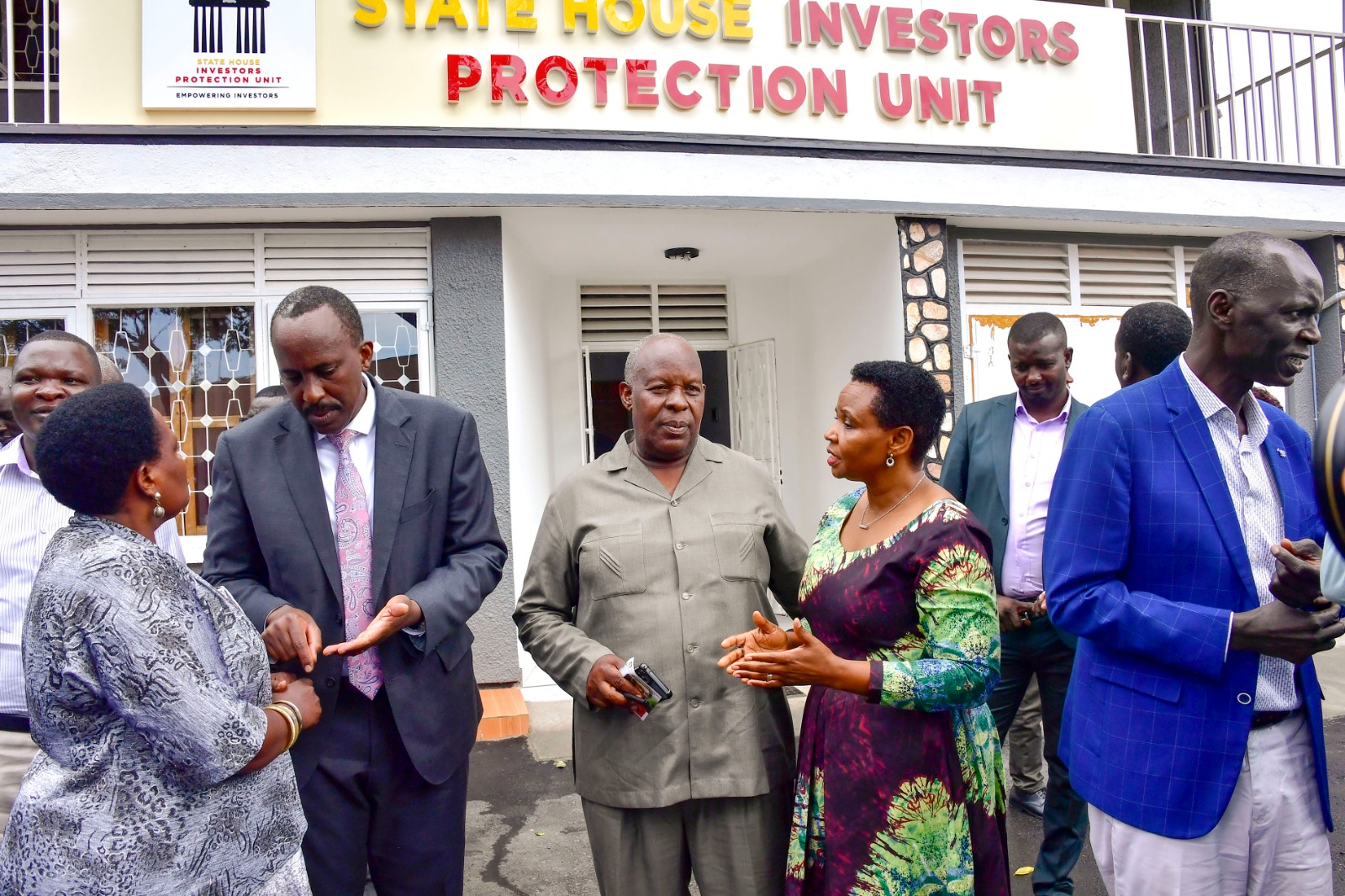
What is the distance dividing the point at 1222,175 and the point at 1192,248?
2.22 ft

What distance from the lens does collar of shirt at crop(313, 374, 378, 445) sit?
2.47m

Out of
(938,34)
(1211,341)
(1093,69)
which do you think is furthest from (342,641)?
(1093,69)

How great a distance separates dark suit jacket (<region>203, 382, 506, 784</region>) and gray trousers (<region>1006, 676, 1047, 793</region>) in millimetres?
2847

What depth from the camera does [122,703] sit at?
1714mm

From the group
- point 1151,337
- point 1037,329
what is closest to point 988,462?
point 1037,329

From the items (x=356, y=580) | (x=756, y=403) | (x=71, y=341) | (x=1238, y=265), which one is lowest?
(x=356, y=580)

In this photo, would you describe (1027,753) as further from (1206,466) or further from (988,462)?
(1206,466)

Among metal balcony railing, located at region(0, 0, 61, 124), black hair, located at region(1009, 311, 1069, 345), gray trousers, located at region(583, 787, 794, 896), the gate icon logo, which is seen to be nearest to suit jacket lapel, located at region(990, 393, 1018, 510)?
black hair, located at region(1009, 311, 1069, 345)

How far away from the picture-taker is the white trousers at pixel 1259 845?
6.40ft

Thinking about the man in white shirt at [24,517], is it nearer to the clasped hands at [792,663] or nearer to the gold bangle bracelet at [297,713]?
the gold bangle bracelet at [297,713]

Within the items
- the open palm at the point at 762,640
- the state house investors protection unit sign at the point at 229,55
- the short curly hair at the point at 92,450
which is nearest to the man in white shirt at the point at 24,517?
the short curly hair at the point at 92,450

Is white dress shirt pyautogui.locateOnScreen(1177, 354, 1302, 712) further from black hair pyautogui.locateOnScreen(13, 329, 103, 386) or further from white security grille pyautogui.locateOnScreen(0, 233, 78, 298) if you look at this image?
white security grille pyautogui.locateOnScreen(0, 233, 78, 298)

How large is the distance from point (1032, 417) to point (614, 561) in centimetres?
205

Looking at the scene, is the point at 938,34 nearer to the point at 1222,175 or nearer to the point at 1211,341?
the point at 1222,175
